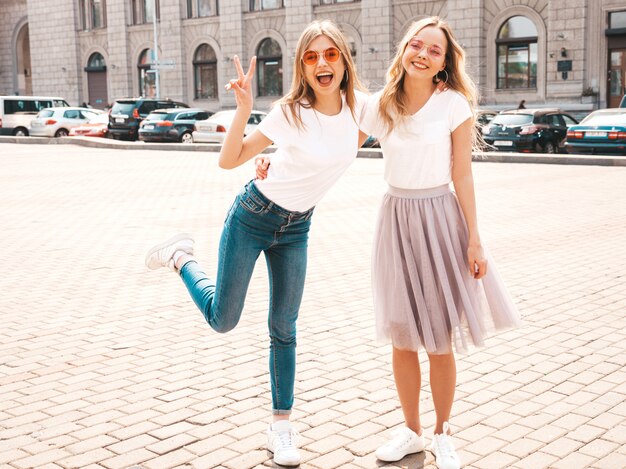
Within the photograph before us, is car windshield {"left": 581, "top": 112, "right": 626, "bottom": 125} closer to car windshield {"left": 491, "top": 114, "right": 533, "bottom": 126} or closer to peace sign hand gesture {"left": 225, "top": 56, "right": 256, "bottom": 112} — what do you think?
car windshield {"left": 491, "top": 114, "right": 533, "bottom": 126}

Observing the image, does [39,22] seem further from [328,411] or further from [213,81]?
[328,411]

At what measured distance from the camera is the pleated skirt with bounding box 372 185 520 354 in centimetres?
348

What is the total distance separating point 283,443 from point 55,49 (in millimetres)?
52435

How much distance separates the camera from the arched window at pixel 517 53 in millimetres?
34281

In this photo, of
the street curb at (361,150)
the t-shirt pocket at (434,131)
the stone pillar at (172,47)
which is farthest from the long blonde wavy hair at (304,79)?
the stone pillar at (172,47)

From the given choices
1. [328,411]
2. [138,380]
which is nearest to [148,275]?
[138,380]

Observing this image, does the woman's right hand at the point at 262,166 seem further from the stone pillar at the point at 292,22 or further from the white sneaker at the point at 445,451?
the stone pillar at the point at 292,22

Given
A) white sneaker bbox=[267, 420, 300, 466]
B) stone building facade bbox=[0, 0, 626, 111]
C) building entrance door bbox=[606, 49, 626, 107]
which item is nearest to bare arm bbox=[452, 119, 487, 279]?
white sneaker bbox=[267, 420, 300, 466]

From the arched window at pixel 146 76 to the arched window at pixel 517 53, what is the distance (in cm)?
2088

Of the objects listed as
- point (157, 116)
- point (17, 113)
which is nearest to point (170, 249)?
point (157, 116)

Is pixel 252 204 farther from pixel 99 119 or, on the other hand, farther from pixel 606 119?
pixel 99 119

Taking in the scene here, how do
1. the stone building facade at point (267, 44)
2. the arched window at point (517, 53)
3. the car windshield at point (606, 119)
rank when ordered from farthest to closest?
the arched window at point (517, 53)
the stone building facade at point (267, 44)
the car windshield at point (606, 119)

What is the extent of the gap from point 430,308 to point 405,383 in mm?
383

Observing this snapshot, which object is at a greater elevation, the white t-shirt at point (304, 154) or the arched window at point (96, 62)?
the arched window at point (96, 62)
